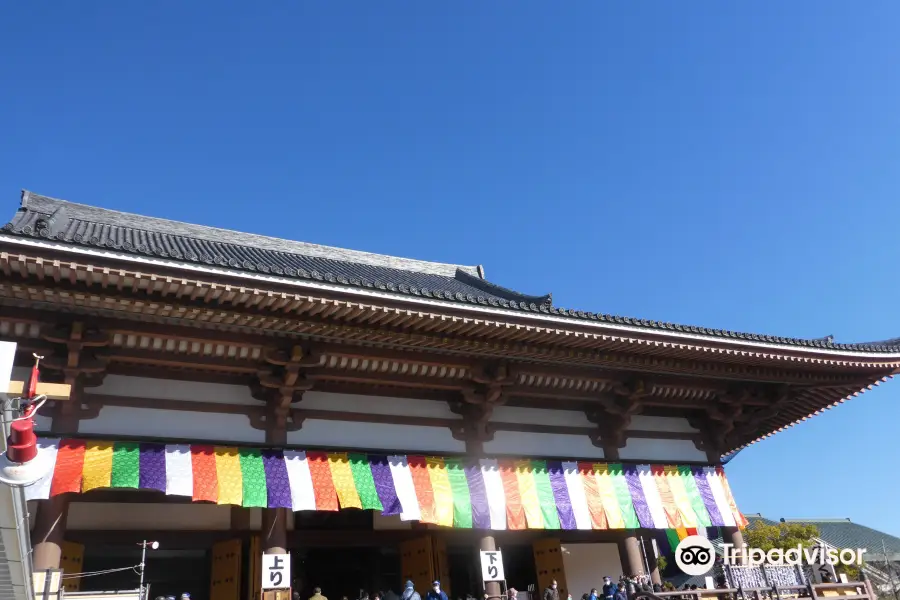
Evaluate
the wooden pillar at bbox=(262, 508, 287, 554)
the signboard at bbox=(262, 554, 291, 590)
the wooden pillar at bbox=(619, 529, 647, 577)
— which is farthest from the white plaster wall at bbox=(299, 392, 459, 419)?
the wooden pillar at bbox=(619, 529, 647, 577)

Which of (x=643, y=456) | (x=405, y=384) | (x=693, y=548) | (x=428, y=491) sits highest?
(x=405, y=384)

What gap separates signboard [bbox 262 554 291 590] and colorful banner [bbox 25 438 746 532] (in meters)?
0.68

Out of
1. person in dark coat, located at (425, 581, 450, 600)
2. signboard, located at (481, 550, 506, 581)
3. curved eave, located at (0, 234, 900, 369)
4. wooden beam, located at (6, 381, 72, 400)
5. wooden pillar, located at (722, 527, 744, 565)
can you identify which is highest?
curved eave, located at (0, 234, 900, 369)

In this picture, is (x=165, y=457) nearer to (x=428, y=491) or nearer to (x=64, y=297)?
(x=64, y=297)

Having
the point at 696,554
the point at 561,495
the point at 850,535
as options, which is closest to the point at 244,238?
the point at 561,495

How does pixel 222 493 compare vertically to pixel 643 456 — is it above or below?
below

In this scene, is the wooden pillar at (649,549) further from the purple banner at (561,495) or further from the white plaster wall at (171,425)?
the white plaster wall at (171,425)

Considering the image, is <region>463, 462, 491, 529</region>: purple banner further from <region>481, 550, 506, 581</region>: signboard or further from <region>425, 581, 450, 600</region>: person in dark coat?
<region>425, 581, 450, 600</region>: person in dark coat

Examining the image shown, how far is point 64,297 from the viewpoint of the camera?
7.86 m

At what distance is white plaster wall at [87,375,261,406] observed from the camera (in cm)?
916

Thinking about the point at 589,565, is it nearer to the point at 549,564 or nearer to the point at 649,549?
the point at 549,564

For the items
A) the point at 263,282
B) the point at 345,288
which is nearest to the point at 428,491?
the point at 345,288

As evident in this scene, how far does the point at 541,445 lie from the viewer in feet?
39.5

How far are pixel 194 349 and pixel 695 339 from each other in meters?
7.91
